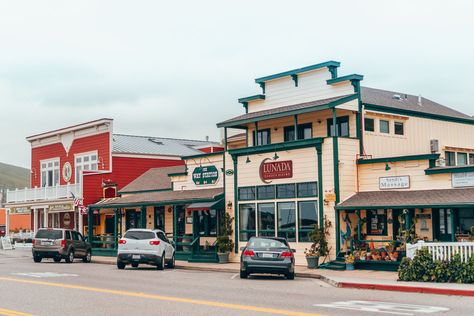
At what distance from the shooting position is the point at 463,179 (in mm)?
25219

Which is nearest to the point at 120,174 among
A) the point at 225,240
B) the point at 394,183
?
the point at 225,240

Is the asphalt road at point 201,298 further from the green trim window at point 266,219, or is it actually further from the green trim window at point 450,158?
the green trim window at point 450,158

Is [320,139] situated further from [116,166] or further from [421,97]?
[116,166]

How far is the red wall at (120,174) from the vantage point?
4450 cm

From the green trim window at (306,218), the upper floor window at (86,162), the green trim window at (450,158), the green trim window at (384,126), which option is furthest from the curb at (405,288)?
the upper floor window at (86,162)

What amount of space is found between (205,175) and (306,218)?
8.37m

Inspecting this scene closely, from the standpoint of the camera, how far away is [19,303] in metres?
15.6

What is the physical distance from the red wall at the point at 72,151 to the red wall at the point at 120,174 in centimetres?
86

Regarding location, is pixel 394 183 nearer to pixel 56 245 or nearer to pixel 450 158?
pixel 450 158

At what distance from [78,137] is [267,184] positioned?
22.1 metres

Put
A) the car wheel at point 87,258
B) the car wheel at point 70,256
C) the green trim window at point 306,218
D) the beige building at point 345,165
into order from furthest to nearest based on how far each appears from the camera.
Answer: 1. the car wheel at point 87,258
2. the car wheel at point 70,256
3. the green trim window at point 306,218
4. the beige building at point 345,165

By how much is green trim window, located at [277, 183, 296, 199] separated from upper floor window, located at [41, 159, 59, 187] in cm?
2520

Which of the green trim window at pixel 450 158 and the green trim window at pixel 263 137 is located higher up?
the green trim window at pixel 263 137

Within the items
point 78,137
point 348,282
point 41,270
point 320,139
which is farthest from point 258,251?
point 78,137
